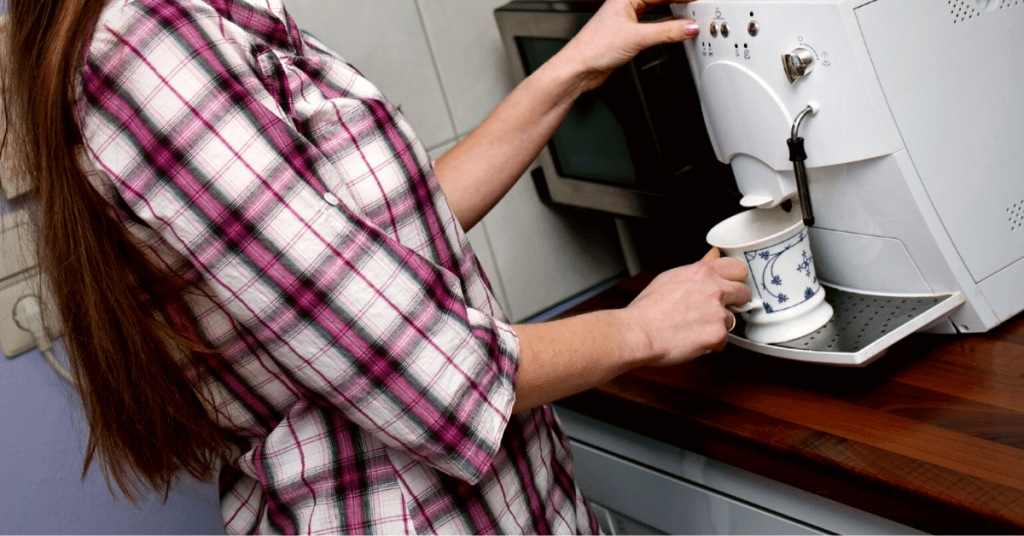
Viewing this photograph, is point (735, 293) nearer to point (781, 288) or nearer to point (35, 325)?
point (781, 288)

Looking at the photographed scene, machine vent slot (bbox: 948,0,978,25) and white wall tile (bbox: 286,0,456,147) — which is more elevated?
white wall tile (bbox: 286,0,456,147)

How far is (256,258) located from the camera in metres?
0.60

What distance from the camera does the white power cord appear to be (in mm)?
1106

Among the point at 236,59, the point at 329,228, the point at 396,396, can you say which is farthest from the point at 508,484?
the point at 236,59

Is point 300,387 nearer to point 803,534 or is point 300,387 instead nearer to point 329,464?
point 329,464

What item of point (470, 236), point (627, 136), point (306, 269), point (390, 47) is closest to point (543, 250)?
point (470, 236)

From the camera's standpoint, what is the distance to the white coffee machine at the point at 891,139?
31.1 inches

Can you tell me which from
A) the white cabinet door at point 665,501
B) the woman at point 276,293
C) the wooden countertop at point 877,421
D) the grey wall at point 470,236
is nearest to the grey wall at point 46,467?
the grey wall at point 470,236

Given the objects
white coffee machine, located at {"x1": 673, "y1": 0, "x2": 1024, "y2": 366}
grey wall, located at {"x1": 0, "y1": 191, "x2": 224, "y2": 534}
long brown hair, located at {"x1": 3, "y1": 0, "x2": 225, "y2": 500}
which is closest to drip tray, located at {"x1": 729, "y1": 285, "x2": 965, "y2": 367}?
white coffee machine, located at {"x1": 673, "y1": 0, "x2": 1024, "y2": 366}

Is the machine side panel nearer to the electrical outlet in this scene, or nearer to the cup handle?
the cup handle

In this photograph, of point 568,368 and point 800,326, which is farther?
point 800,326

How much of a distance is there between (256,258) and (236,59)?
131 millimetres

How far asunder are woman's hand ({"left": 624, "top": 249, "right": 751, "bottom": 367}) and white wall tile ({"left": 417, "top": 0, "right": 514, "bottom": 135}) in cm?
62

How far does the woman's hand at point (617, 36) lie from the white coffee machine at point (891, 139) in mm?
27
